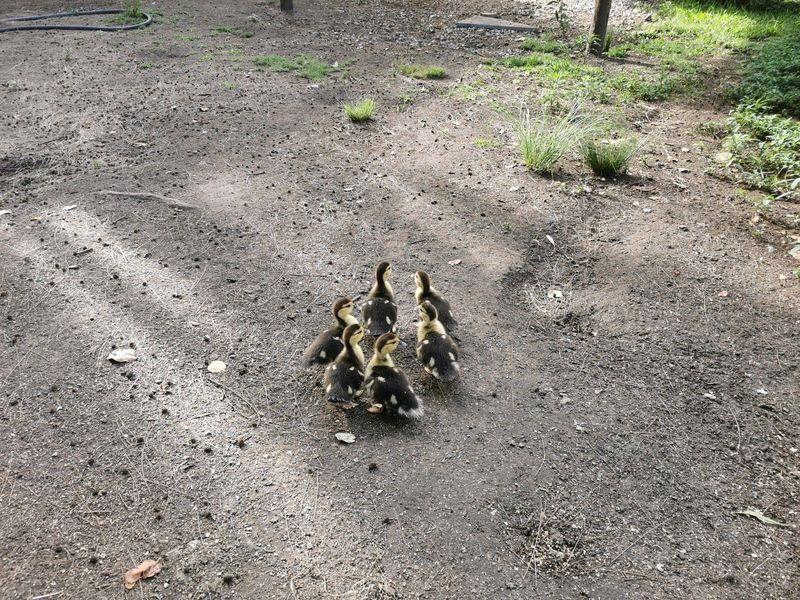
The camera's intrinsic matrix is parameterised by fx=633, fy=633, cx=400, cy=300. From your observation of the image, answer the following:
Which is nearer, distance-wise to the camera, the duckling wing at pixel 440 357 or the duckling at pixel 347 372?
the duckling at pixel 347 372

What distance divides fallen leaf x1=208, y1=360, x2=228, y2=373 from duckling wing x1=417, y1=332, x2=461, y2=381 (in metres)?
1.35

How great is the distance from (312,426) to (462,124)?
5284 millimetres

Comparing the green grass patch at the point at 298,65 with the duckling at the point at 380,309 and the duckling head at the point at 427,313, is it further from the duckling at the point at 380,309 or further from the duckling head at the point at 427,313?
the duckling head at the point at 427,313

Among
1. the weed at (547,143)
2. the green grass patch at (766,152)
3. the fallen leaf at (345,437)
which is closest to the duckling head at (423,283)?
the fallen leaf at (345,437)

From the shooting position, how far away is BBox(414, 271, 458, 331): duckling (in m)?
4.59

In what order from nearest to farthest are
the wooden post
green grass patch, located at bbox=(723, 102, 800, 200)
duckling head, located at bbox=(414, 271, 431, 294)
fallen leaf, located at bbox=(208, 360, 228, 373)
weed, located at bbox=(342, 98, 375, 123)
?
fallen leaf, located at bbox=(208, 360, 228, 373) < duckling head, located at bbox=(414, 271, 431, 294) < green grass patch, located at bbox=(723, 102, 800, 200) < weed, located at bbox=(342, 98, 375, 123) < the wooden post

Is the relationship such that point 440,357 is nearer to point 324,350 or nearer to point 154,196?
point 324,350

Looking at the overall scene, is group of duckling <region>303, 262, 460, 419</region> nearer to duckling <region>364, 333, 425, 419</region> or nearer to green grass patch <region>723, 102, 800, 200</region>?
duckling <region>364, 333, 425, 419</region>

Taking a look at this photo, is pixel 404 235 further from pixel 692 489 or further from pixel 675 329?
pixel 692 489

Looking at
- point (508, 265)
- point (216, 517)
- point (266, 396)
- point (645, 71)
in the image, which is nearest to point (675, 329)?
point (508, 265)

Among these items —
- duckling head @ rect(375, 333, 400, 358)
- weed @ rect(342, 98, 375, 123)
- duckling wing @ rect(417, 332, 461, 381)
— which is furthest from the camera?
weed @ rect(342, 98, 375, 123)

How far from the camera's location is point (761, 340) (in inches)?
181

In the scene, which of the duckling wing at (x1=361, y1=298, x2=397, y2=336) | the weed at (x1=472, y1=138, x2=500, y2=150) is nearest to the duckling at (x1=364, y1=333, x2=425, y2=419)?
the duckling wing at (x1=361, y1=298, x2=397, y2=336)

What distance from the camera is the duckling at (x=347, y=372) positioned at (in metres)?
3.88
